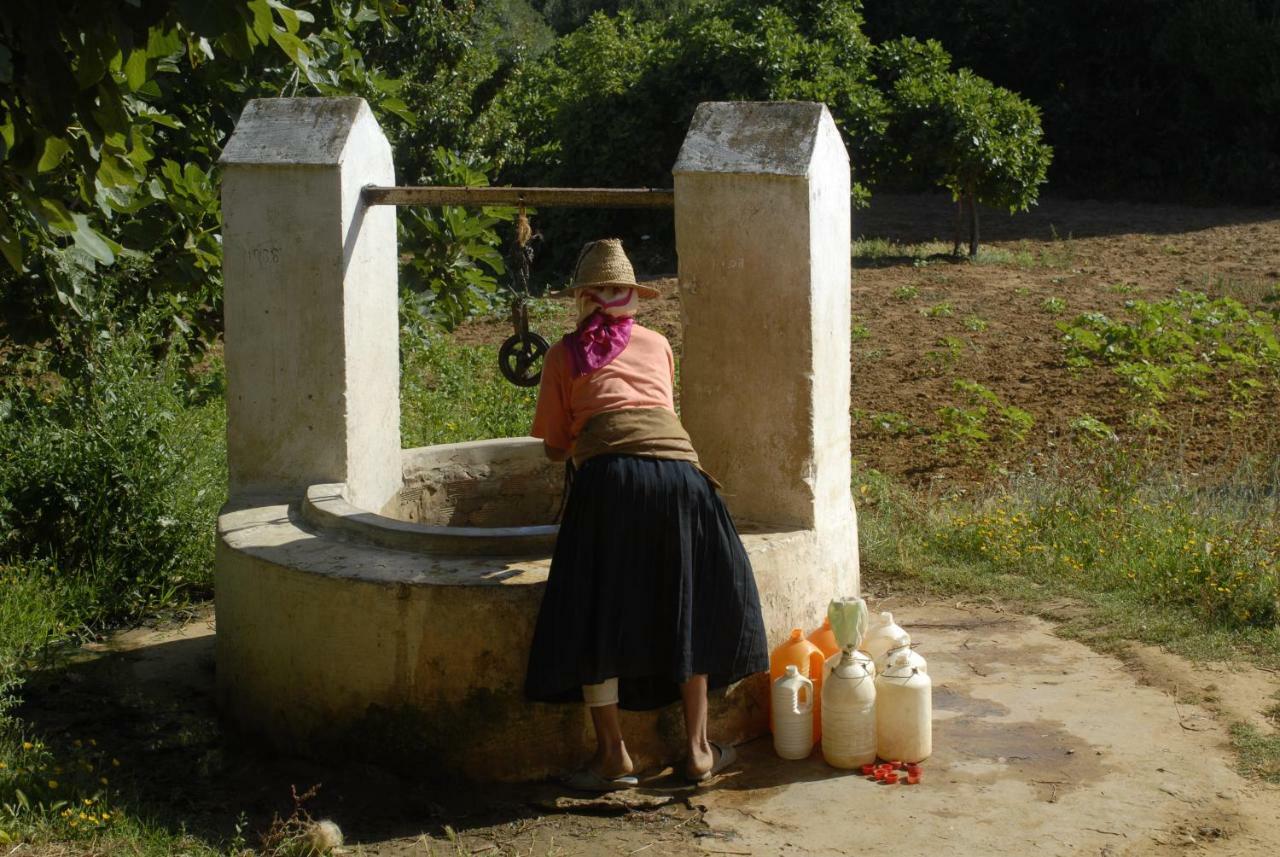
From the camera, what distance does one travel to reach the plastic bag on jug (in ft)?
15.3

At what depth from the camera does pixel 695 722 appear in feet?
15.3

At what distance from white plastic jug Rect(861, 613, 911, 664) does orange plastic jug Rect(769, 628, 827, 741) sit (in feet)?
0.58

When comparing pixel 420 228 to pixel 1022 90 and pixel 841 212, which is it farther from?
pixel 1022 90

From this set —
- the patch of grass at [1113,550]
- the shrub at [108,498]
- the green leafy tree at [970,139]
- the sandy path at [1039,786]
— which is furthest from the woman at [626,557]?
the green leafy tree at [970,139]

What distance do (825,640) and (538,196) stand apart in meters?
1.87

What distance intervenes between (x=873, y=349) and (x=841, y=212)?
6.35 m

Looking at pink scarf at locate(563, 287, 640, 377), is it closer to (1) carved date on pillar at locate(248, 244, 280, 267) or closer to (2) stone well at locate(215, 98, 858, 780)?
(2) stone well at locate(215, 98, 858, 780)

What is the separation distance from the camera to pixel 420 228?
8062 millimetres

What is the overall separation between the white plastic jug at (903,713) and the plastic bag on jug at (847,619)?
17cm

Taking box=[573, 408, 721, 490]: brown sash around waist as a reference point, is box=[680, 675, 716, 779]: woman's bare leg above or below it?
below

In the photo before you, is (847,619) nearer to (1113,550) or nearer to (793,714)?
(793,714)

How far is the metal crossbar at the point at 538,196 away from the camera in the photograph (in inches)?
206

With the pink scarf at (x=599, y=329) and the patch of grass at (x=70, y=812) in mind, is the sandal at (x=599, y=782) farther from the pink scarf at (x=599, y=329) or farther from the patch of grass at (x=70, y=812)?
the pink scarf at (x=599, y=329)

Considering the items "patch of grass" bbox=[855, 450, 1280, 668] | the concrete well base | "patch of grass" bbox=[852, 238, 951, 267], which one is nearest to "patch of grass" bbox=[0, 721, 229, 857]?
the concrete well base
